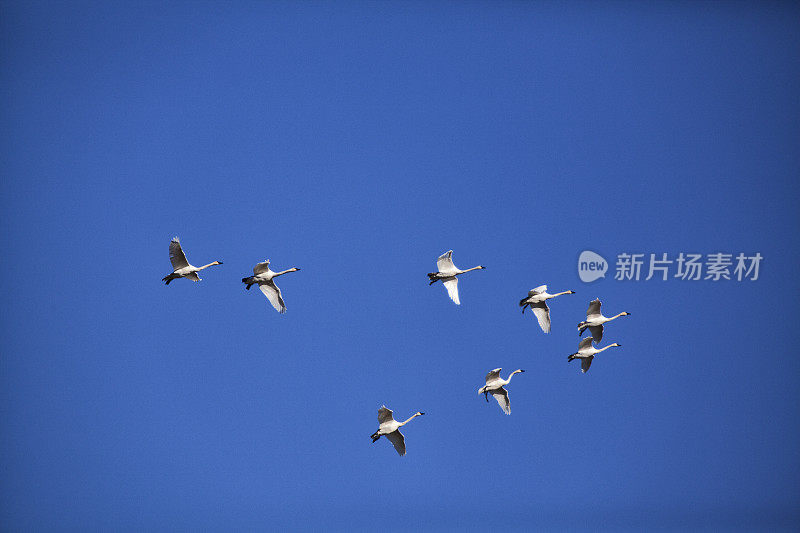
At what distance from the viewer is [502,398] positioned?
416 cm

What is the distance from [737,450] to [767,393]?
445 millimetres

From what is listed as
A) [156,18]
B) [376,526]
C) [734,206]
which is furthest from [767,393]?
[156,18]

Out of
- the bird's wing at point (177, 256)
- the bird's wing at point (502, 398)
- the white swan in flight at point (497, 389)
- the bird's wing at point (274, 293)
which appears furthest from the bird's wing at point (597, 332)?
the bird's wing at point (177, 256)

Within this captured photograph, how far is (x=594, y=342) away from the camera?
420 centimetres

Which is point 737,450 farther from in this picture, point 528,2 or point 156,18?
point 156,18

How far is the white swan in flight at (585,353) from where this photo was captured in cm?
414

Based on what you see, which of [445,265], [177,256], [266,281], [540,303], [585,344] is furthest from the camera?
[585,344]

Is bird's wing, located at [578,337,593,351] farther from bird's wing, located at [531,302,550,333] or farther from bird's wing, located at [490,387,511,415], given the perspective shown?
bird's wing, located at [490,387,511,415]

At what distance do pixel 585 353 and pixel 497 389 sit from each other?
0.60m

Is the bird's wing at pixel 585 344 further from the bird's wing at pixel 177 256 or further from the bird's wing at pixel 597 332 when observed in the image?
the bird's wing at pixel 177 256

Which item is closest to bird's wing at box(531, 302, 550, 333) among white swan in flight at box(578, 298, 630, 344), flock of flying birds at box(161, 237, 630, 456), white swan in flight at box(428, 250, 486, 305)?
flock of flying birds at box(161, 237, 630, 456)

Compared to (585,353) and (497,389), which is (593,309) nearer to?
(585,353)

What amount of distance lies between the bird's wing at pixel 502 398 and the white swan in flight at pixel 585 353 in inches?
17.9

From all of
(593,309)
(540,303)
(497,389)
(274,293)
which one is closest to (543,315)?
(540,303)
